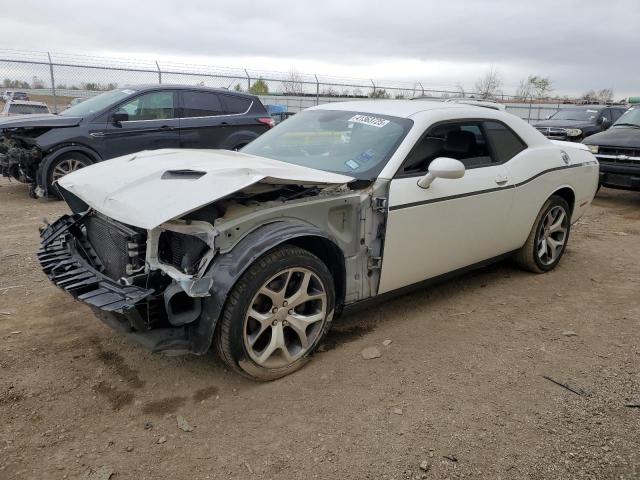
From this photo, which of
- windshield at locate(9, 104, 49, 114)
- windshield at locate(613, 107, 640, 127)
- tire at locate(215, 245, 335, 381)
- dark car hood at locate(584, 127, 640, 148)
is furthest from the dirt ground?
windshield at locate(9, 104, 49, 114)

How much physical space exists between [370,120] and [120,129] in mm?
5505

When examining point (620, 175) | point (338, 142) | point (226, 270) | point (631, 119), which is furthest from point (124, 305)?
point (631, 119)

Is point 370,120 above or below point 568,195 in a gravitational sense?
above

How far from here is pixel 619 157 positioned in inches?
340

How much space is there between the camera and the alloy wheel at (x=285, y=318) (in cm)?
295

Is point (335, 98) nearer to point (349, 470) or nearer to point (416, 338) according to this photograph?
point (416, 338)

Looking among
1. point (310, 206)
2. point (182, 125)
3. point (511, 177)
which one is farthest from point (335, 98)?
point (310, 206)

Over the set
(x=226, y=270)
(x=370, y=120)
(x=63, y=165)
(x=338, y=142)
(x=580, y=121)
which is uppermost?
(x=370, y=120)

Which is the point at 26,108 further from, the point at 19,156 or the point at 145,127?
the point at 145,127

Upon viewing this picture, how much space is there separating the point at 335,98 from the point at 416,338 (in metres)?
17.5

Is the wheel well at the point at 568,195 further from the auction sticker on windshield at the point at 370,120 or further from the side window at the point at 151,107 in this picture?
the side window at the point at 151,107

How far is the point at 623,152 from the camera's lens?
8.64 meters

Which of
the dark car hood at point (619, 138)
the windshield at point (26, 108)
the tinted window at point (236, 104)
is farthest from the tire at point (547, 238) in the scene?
the windshield at point (26, 108)

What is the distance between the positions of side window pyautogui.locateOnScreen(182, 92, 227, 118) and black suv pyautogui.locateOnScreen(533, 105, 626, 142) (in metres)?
8.84
